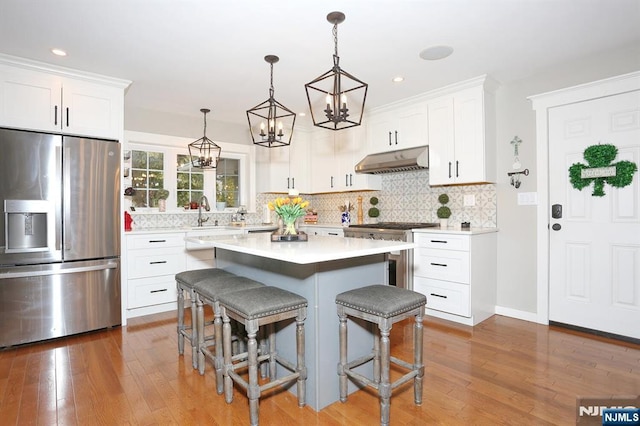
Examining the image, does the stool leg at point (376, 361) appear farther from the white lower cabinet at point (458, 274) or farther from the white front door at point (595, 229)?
the white front door at point (595, 229)

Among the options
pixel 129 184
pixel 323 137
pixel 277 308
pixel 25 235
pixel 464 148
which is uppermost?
pixel 323 137

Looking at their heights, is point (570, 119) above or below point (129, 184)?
above

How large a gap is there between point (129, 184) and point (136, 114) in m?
0.88

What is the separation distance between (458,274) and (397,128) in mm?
1884

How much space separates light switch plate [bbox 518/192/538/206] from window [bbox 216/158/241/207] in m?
3.74

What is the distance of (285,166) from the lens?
5.40m

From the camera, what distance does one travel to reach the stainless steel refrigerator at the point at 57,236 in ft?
9.63

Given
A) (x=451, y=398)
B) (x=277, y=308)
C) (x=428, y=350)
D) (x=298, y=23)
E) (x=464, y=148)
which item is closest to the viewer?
(x=277, y=308)

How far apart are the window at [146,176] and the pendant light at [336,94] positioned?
2182mm

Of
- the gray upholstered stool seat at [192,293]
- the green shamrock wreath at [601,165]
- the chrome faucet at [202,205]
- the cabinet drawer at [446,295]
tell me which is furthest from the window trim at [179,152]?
the green shamrock wreath at [601,165]

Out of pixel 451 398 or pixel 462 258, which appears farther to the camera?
pixel 462 258

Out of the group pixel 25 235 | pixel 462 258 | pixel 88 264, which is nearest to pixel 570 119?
pixel 462 258

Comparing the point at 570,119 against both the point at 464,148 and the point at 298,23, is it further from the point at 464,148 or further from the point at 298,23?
the point at 298,23

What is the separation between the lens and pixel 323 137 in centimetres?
541
